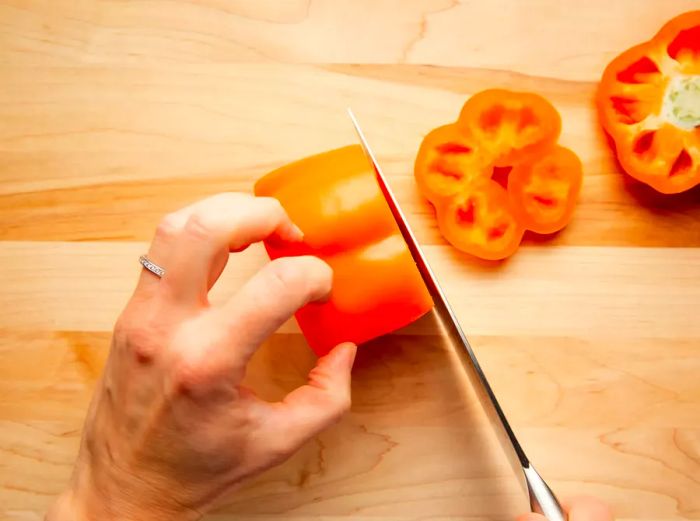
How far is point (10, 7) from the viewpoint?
4.10 feet

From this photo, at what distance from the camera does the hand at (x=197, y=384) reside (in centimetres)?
89

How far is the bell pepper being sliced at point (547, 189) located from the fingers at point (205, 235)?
42 cm

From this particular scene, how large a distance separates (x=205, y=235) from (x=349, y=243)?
23 cm

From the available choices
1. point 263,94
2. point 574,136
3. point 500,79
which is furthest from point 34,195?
point 574,136

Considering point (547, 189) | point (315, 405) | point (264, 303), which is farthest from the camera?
point (547, 189)

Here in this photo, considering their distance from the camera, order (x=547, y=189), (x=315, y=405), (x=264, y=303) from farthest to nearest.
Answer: (x=547, y=189)
(x=315, y=405)
(x=264, y=303)

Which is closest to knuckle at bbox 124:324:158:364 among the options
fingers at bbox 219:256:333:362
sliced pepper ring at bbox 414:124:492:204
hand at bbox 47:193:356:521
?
hand at bbox 47:193:356:521

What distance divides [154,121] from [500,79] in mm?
614

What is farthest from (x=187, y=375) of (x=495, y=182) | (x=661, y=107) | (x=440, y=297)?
(x=661, y=107)

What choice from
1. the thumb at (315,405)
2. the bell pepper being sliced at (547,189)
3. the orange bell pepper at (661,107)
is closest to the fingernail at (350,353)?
the thumb at (315,405)

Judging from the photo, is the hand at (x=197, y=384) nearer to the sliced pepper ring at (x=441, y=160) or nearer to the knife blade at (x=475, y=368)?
the knife blade at (x=475, y=368)

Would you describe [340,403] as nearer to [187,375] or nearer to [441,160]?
[187,375]

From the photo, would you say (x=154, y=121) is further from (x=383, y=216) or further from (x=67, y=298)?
(x=383, y=216)

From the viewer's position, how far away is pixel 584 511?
1055 millimetres
